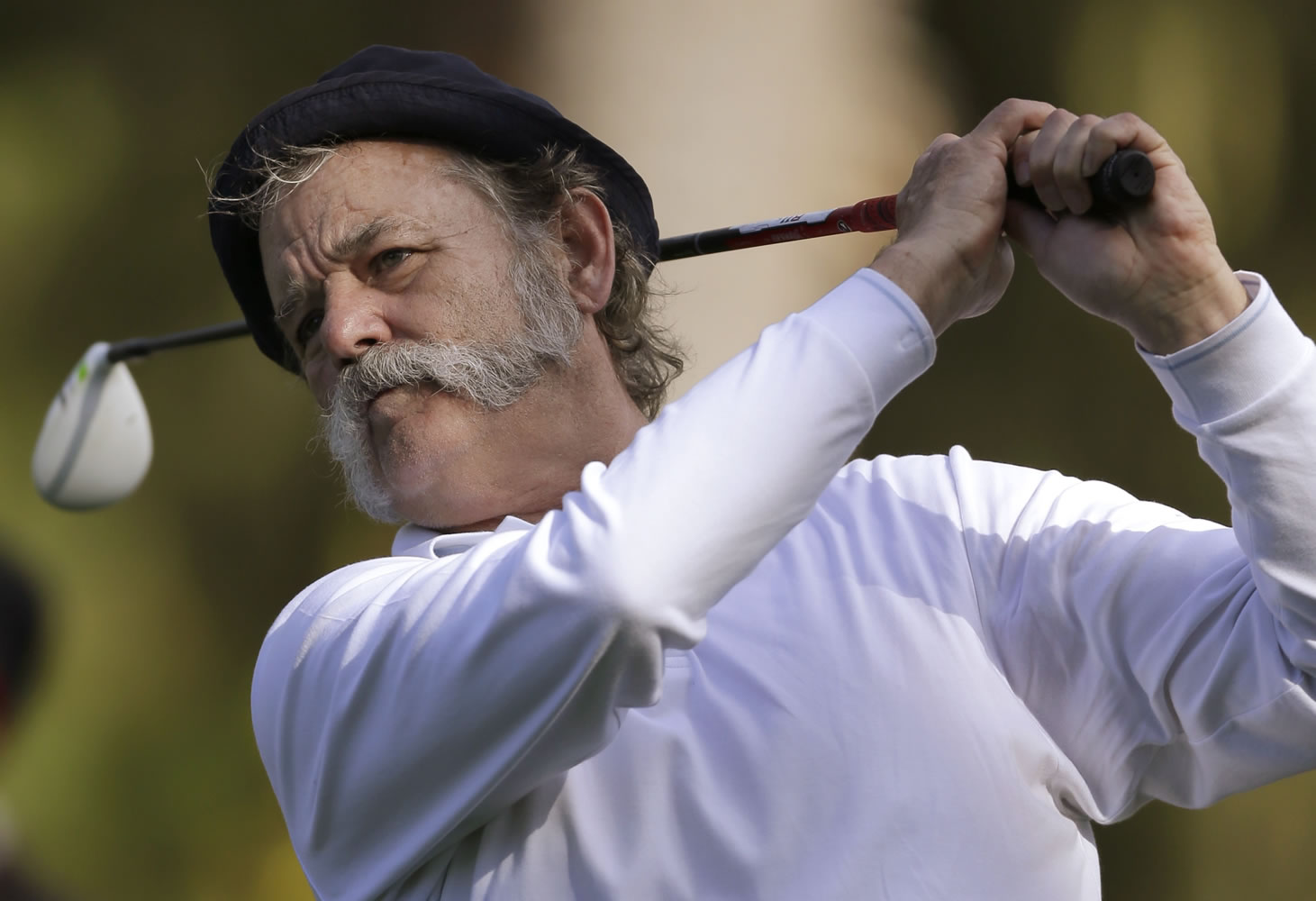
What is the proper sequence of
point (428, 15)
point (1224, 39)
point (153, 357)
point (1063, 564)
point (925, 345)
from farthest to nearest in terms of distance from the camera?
point (153, 357) < point (428, 15) < point (1224, 39) < point (1063, 564) < point (925, 345)

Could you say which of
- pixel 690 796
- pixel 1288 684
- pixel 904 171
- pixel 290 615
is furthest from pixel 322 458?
pixel 1288 684

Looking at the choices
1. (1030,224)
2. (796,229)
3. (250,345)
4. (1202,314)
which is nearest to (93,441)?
(250,345)

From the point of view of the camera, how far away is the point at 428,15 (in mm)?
2988

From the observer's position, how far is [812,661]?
3.59 feet

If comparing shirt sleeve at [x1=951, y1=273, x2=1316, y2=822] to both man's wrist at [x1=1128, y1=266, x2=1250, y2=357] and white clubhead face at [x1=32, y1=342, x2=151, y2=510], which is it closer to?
man's wrist at [x1=1128, y1=266, x2=1250, y2=357]

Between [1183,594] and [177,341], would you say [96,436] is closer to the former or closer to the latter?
[177,341]

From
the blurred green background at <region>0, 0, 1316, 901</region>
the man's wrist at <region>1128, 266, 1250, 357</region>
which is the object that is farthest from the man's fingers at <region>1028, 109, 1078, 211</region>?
the blurred green background at <region>0, 0, 1316, 901</region>

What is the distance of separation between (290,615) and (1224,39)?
2.32 meters

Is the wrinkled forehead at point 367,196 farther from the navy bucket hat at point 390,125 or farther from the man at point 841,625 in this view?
the man at point 841,625

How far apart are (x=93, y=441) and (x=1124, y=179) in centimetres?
190

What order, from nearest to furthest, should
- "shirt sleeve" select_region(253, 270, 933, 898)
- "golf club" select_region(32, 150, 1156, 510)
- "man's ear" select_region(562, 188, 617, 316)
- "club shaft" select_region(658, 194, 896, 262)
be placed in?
"shirt sleeve" select_region(253, 270, 933, 898)
"club shaft" select_region(658, 194, 896, 262)
"man's ear" select_region(562, 188, 617, 316)
"golf club" select_region(32, 150, 1156, 510)

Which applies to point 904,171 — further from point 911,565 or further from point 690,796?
A: point 690,796

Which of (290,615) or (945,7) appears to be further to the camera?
(945,7)

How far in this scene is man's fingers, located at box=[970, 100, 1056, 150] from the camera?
1.06 meters
